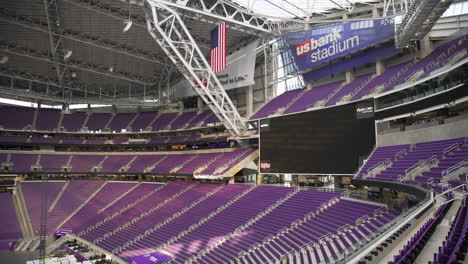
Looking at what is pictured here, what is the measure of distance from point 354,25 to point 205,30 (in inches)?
546

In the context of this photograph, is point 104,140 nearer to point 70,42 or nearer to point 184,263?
point 70,42

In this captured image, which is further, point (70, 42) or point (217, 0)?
point (70, 42)

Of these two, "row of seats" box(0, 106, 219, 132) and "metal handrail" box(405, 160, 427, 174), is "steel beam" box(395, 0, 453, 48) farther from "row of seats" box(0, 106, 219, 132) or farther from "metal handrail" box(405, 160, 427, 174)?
"row of seats" box(0, 106, 219, 132)

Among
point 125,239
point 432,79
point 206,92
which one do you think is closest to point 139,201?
point 125,239

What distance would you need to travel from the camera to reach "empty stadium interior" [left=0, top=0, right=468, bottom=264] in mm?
13969

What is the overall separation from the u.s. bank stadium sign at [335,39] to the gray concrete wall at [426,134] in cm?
835

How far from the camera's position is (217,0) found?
26344 mm

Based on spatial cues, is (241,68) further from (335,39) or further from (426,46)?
(426,46)

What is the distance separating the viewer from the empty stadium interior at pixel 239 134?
13969mm

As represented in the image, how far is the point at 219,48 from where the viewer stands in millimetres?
27141

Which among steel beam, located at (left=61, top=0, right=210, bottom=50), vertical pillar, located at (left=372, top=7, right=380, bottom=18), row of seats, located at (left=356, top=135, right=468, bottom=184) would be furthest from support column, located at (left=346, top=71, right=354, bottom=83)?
steel beam, located at (left=61, top=0, right=210, bottom=50)

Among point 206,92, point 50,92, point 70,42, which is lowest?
point 206,92

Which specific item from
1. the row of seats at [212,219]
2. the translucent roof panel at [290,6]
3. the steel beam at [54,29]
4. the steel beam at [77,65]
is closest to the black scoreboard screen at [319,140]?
the row of seats at [212,219]

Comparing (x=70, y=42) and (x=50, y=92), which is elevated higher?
(x=70, y=42)
